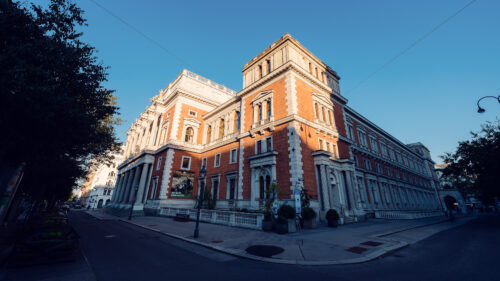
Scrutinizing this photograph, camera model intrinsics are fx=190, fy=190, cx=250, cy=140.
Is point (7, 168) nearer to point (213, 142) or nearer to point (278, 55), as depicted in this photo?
point (213, 142)

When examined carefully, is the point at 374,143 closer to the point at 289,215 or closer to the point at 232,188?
the point at 232,188

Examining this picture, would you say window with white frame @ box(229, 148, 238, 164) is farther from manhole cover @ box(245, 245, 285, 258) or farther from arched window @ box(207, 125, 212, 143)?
manhole cover @ box(245, 245, 285, 258)

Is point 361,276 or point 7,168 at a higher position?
point 7,168

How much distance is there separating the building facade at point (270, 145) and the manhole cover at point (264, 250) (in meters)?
6.43

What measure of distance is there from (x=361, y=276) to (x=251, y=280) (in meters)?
3.08

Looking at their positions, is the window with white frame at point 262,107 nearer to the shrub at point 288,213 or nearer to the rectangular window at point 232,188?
the rectangular window at point 232,188

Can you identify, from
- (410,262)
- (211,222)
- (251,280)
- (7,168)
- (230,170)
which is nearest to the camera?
(251,280)

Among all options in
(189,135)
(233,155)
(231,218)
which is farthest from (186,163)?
(231,218)

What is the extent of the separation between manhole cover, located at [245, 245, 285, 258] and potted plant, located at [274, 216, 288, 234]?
3705mm

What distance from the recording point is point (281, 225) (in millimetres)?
12102

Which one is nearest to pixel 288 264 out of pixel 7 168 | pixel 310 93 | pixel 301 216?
pixel 301 216

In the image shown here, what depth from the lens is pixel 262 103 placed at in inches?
872

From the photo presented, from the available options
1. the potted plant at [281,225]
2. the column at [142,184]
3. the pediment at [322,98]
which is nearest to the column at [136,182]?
the column at [142,184]

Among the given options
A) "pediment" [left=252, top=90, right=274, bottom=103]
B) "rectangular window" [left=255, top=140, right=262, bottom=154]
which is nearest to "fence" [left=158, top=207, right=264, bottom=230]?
"rectangular window" [left=255, top=140, right=262, bottom=154]
